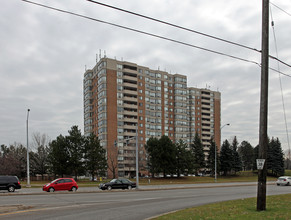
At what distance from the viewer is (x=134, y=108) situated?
101m

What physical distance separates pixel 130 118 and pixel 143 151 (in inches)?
831

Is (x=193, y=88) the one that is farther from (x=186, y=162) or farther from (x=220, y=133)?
(x=186, y=162)

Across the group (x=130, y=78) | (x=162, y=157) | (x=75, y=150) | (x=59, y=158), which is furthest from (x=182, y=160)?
(x=130, y=78)

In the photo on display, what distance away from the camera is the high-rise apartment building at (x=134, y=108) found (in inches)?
3723

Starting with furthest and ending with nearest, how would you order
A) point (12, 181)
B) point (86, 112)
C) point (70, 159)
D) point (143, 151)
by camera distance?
point (86, 112) → point (143, 151) → point (70, 159) → point (12, 181)

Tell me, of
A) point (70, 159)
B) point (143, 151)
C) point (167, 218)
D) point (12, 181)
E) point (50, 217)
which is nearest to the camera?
point (167, 218)

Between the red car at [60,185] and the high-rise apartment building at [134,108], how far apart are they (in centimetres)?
4691

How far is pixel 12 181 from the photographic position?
30.6 metres

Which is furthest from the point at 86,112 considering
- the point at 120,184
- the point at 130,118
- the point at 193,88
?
the point at 120,184

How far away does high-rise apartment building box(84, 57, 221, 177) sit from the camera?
94.6m

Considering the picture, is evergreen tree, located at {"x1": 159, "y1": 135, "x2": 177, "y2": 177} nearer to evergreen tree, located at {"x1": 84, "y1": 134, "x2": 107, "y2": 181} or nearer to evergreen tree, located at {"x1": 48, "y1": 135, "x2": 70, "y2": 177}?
evergreen tree, located at {"x1": 84, "y1": 134, "x2": 107, "y2": 181}

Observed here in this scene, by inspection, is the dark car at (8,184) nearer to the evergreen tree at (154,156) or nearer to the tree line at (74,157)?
the tree line at (74,157)

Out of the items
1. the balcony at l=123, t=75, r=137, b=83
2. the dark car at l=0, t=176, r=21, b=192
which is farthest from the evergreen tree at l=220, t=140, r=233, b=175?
the dark car at l=0, t=176, r=21, b=192

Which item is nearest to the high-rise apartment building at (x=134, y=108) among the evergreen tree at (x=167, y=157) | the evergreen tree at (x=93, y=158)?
the evergreen tree at (x=167, y=157)
